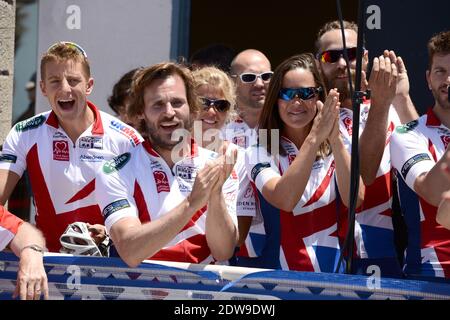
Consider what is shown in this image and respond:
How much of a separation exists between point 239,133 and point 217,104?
0.24 meters

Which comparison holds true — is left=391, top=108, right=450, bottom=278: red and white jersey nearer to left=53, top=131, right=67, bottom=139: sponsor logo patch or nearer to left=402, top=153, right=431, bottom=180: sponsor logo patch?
left=402, top=153, right=431, bottom=180: sponsor logo patch

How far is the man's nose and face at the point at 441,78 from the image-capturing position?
137 inches

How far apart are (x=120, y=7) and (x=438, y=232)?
3.63 metres

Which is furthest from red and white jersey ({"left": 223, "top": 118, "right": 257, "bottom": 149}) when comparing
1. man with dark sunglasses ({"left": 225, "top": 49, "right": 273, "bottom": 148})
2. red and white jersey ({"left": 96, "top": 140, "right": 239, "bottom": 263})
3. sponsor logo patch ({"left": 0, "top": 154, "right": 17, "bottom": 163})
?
sponsor logo patch ({"left": 0, "top": 154, "right": 17, "bottom": 163})

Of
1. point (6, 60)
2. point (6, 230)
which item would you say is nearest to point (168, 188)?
point (6, 230)

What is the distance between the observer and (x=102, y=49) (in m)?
6.32

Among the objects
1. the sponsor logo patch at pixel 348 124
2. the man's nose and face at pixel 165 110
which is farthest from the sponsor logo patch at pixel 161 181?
the sponsor logo patch at pixel 348 124

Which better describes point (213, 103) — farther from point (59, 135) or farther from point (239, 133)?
point (59, 135)

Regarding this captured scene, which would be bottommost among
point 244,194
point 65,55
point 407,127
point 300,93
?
point 244,194

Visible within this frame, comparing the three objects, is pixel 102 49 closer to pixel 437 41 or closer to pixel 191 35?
pixel 191 35

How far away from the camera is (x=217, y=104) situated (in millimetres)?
4145

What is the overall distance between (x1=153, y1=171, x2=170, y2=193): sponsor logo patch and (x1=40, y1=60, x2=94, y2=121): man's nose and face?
2.54ft

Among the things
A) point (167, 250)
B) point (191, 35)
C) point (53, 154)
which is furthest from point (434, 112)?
point (191, 35)

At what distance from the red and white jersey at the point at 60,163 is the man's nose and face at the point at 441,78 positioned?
53.1 inches
